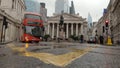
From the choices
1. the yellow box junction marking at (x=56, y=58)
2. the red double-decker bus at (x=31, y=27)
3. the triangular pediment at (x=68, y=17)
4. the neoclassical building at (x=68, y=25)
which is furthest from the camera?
the neoclassical building at (x=68, y=25)

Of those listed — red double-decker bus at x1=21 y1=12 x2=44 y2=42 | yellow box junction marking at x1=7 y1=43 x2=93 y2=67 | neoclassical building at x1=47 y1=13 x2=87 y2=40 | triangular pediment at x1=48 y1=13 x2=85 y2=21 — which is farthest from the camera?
neoclassical building at x1=47 y1=13 x2=87 y2=40

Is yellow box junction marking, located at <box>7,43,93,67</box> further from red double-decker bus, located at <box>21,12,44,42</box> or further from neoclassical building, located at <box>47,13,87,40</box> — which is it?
neoclassical building, located at <box>47,13,87,40</box>

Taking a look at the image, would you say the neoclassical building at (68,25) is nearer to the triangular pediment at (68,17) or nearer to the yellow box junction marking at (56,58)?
the triangular pediment at (68,17)

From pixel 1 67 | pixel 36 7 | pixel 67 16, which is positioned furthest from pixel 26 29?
pixel 36 7

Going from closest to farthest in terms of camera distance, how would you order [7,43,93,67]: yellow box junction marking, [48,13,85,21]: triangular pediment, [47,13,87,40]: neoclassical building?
[7,43,93,67]: yellow box junction marking
[48,13,85,21]: triangular pediment
[47,13,87,40]: neoclassical building

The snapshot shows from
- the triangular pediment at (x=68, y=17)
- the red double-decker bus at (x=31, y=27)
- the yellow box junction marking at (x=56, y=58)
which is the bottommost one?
the yellow box junction marking at (x=56, y=58)

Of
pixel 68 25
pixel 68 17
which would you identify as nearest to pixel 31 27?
pixel 68 17

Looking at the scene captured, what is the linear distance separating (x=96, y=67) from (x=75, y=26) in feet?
367

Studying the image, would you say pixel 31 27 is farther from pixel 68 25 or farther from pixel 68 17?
pixel 68 25

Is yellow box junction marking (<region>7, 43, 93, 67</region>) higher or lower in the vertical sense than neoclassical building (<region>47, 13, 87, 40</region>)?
lower

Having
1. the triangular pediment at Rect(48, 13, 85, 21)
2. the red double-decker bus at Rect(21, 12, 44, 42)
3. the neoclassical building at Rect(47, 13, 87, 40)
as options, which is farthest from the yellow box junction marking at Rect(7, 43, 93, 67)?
the triangular pediment at Rect(48, 13, 85, 21)

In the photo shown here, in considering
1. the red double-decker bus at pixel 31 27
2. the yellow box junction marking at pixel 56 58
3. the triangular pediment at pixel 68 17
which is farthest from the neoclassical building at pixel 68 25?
the yellow box junction marking at pixel 56 58

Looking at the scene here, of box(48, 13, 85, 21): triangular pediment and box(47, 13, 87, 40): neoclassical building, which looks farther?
box(47, 13, 87, 40): neoclassical building

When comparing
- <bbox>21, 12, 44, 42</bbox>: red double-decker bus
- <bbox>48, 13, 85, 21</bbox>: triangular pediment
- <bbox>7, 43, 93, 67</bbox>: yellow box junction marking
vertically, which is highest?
<bbox>48, 13, 85, 21</bbox>: triangular pediment
